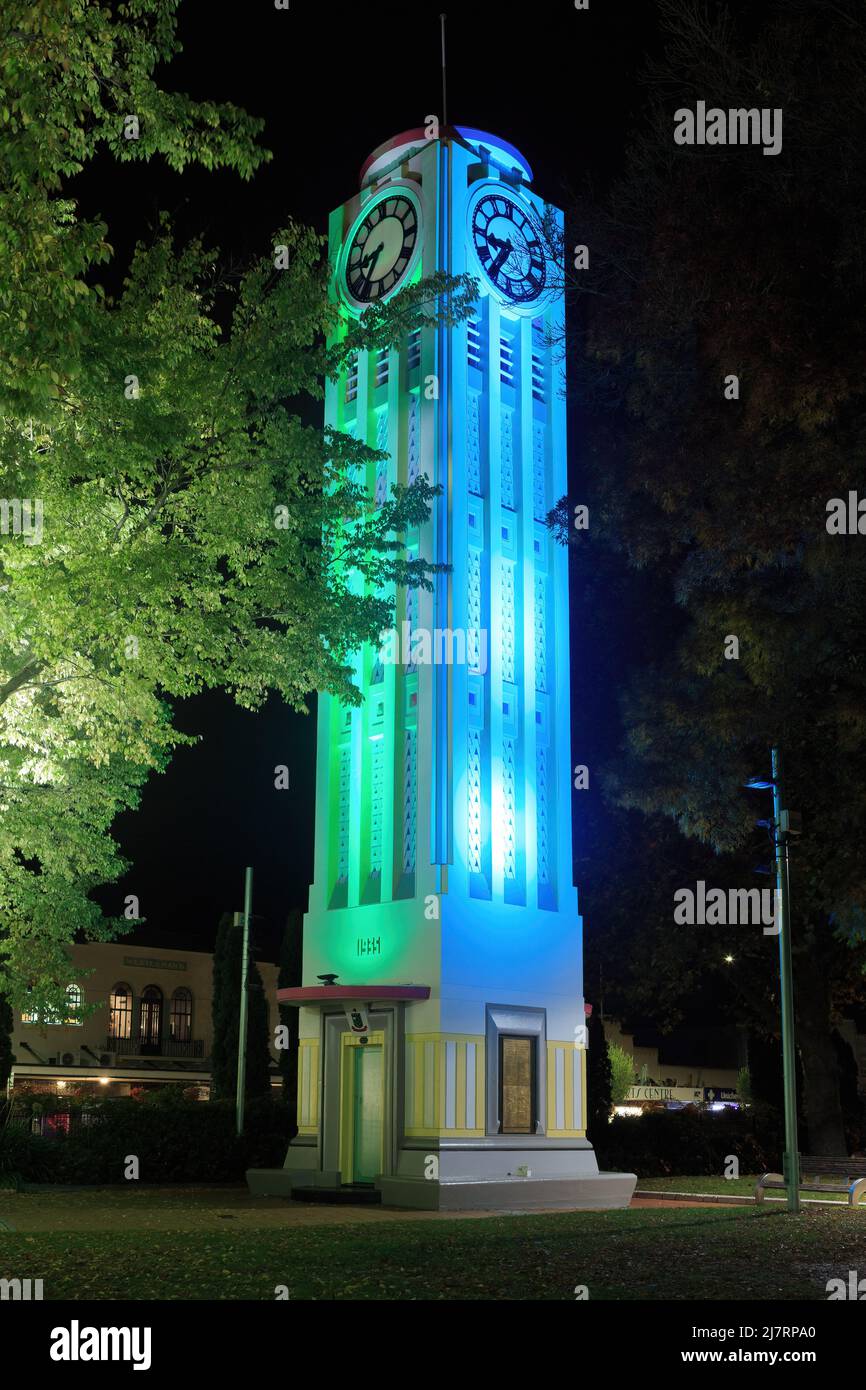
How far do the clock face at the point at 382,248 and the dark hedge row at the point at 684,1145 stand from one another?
2063 cm

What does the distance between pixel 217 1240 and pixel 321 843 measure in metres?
14.7

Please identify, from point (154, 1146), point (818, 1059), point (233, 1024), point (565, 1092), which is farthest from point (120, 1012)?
point (565, 1092)

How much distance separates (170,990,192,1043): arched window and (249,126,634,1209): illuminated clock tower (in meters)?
37.2

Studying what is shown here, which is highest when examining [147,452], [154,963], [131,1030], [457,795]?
[147,452]

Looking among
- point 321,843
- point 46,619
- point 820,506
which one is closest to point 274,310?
point 46,619

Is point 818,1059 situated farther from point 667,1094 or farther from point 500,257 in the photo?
point 667,1094

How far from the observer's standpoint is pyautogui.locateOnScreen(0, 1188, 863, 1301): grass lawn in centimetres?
1116

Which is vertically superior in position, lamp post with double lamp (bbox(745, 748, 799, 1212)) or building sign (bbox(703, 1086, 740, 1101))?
lamp post with double lamp (bbox(745, 748, 799, 1212))

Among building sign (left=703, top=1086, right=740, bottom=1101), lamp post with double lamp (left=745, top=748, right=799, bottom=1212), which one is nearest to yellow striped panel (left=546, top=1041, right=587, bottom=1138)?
lamp post with double lamp (left=745, top=748, right=799, bottom=1212)

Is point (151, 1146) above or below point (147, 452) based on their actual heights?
below

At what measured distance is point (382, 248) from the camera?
3045cm

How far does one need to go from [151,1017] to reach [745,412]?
51339mm

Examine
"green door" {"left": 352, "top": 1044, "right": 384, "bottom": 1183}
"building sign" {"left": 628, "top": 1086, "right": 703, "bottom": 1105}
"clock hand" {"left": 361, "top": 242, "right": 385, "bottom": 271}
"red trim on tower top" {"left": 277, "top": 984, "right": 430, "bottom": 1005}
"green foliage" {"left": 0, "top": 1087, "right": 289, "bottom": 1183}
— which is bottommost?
"building sign" {"left": 628, "top": 1086, "right": 703, "bottom": 1105}

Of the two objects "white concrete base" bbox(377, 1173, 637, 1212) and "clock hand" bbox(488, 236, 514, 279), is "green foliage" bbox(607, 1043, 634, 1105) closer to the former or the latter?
"white concrete base" bbox(377, 1173, 637, 1212)
